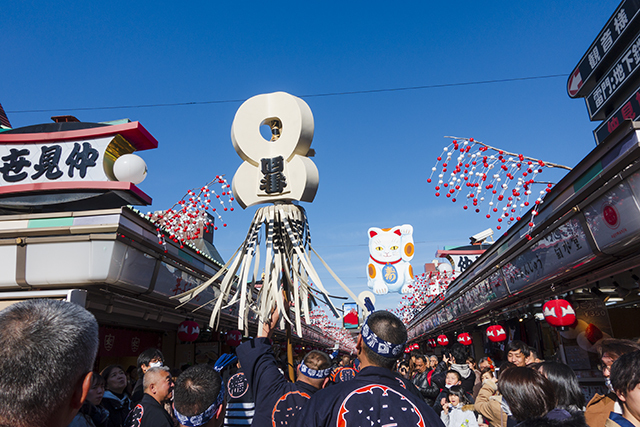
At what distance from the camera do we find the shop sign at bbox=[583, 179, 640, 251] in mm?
3822

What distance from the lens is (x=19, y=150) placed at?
22.5ft

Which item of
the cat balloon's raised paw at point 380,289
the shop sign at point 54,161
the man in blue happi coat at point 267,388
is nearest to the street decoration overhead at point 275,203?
the man in blue happi coat at point 267,388

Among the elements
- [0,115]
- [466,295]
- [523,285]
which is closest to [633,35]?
[523,285]

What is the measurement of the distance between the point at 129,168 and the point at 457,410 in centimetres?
629

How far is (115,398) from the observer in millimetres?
3818

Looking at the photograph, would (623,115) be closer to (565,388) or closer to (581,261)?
(581,261)

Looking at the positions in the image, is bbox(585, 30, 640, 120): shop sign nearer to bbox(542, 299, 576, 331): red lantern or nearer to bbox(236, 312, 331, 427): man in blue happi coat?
bbox(542, 299, 576, 331): red lantern

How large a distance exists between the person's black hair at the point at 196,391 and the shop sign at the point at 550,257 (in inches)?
183

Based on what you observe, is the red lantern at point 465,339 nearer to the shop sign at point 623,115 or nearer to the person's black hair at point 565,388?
the shop sign at point 623,115

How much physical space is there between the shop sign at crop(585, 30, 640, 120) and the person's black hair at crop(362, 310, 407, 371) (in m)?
8.21

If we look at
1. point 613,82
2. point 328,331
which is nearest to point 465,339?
point 613,82

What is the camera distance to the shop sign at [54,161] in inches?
264

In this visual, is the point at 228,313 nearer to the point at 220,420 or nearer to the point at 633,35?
the point at 220,420

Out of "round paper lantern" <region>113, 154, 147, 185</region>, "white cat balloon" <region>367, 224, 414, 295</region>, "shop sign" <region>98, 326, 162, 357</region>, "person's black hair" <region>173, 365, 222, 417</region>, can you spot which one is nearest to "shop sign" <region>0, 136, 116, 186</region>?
"round paper lantern" <region>113, 154, 147, 185</region>
